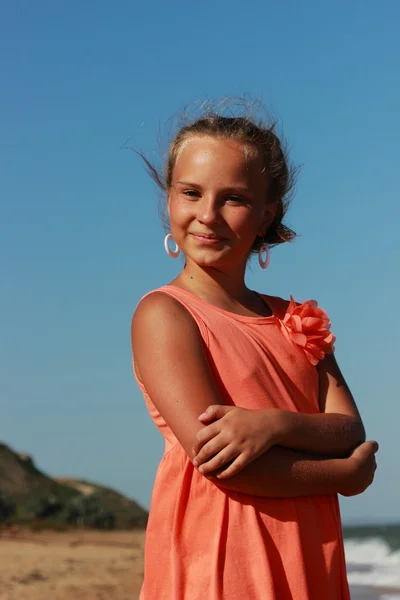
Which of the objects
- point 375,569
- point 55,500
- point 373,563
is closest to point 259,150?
point 375,569

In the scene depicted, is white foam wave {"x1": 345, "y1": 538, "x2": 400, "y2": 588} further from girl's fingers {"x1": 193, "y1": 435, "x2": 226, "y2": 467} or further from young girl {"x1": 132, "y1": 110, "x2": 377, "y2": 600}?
girl's fingers {"x1": 193, "y1": 435, "x2": 226, "y2": 467}

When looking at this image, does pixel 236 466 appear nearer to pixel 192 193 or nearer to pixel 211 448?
pixel 211 448

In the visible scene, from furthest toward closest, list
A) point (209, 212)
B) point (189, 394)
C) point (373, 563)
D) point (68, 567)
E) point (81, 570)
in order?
1. point (373, 563)
2. point (68, 567)
3. point (81, 570)
4. point (209, 212)
5. point (189, 394)

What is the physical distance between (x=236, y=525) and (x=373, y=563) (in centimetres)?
2119

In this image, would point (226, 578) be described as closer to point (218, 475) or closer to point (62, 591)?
point (218, 475)

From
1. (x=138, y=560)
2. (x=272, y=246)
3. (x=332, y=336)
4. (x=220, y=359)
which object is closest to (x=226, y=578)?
(x=220, y=359)

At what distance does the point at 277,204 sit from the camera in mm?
2594

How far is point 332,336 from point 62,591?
8.81 metres

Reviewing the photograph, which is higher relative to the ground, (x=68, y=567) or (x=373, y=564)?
(x=373, y=564)

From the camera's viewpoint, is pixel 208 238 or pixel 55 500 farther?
pixel 55 500

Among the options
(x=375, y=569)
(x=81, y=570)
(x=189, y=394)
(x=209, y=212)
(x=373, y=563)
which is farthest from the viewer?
(x=373, y=563)

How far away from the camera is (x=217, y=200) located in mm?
2379

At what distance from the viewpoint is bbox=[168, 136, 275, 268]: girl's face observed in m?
2.38

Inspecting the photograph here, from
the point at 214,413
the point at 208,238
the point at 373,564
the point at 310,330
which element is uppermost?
the point at 373,564
